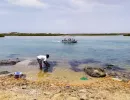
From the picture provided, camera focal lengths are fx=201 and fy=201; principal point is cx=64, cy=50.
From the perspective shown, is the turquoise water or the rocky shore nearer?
the rocky shore

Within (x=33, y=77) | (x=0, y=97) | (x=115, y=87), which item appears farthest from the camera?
(x=33, y=77)

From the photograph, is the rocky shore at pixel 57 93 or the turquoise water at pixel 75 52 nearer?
the rocky shore at pixel 57 93

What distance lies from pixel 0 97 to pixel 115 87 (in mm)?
6873

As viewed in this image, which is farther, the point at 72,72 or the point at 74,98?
the point at 72,72

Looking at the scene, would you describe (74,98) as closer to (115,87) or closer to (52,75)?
(115,87)

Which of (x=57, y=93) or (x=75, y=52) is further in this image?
(x=75, y=52)

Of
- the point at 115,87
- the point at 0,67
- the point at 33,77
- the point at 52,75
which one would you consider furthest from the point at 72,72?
the point at 0,67

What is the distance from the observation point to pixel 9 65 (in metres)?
22.7

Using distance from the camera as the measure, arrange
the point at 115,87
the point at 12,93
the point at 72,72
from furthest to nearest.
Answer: the point at 72,72 → the point at 115,87 → the point at 12,93

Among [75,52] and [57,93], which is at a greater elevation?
[57,93]

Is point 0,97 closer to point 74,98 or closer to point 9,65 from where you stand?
point 74,98

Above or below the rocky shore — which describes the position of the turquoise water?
below

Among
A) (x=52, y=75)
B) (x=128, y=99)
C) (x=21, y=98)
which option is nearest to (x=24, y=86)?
(x=21, y=98)

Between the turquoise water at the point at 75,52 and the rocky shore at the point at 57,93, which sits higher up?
the rocky shore at the point at 57,93
